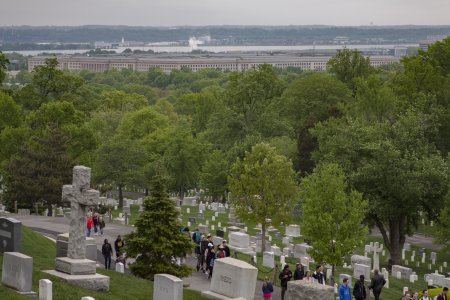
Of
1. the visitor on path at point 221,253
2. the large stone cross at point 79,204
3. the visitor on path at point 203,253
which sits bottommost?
the visitor on path at point 203,253

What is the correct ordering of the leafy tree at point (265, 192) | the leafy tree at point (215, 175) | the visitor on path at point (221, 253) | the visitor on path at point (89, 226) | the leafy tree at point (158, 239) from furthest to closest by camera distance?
1. the leafy tree at point (215, 175)
2. the leafy tree at point (265, 192)
3. the visitor on path at point (89, 226)
4. the visitor on path at point (221, 253)
5. the leafy tree at point (158, 239)

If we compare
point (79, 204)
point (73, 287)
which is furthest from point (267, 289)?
point (73, 287)

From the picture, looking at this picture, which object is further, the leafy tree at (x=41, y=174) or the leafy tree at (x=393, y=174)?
the leafy tree at (x=41, y=174)

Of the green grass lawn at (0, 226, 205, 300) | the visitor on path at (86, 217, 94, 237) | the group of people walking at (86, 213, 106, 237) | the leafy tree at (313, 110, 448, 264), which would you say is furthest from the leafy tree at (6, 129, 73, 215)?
the green grass lawn at (0, 226, 205, 300)

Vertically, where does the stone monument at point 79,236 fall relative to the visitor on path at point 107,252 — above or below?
above

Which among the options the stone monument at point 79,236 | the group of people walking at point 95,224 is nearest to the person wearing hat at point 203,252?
the stone monument at point 79,236

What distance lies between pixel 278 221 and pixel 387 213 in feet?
16.9

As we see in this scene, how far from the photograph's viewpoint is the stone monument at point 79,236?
87.7 ft

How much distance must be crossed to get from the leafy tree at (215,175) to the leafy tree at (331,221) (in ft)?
89.6

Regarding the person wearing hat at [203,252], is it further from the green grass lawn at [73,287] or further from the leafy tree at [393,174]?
the leafy tree at [393,174]

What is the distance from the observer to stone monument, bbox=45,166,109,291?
87.7 feet

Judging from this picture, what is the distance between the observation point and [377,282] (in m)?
32.2

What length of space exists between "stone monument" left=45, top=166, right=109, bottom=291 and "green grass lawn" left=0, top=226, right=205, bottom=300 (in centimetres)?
41

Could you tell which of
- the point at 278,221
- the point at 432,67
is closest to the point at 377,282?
the point at 278,221
